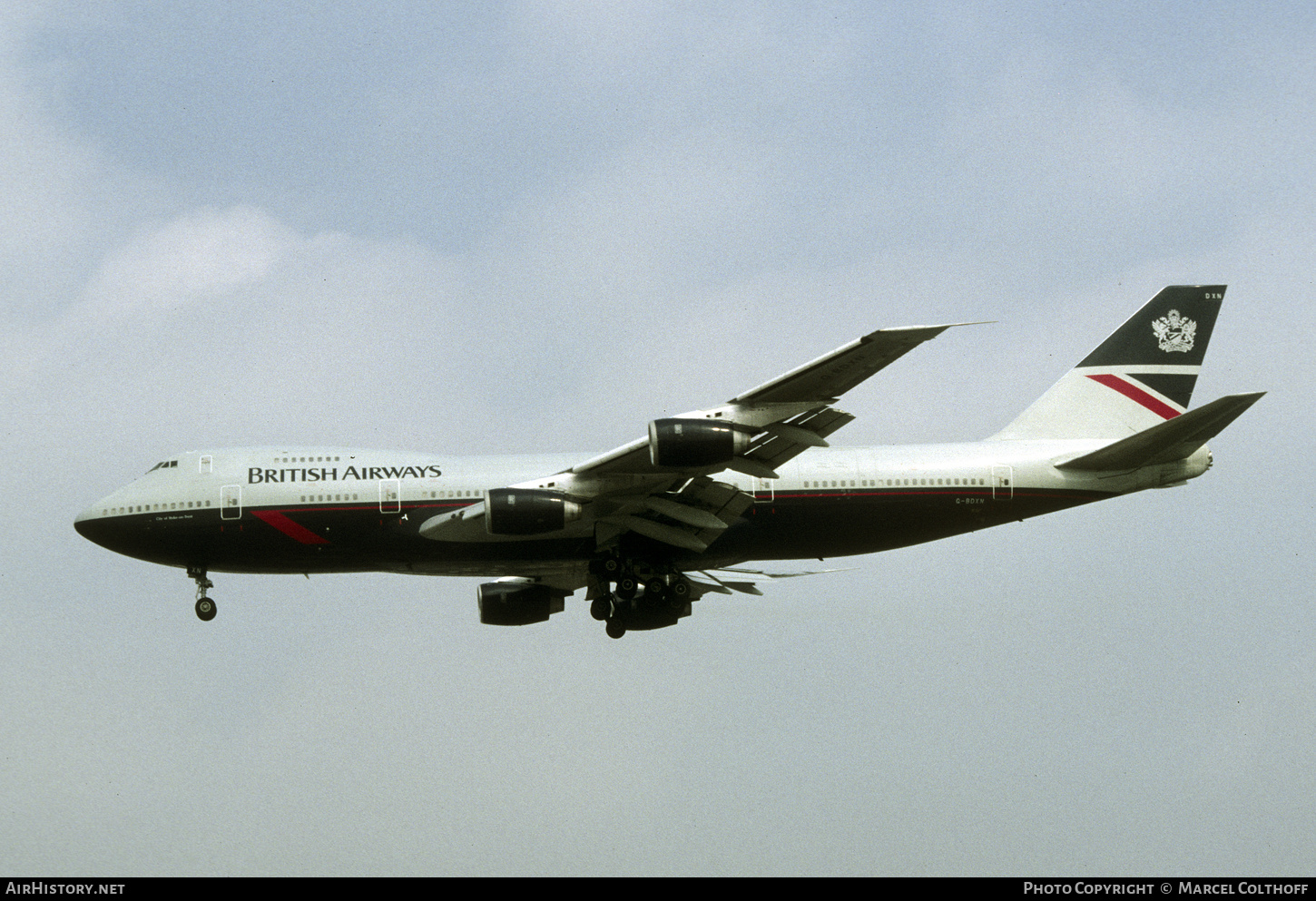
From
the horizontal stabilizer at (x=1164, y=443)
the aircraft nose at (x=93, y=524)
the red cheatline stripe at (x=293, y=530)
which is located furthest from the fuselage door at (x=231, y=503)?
the horizontal stabilizer at (x=1164, y=443)

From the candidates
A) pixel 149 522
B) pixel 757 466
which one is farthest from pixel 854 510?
pixel 149 522

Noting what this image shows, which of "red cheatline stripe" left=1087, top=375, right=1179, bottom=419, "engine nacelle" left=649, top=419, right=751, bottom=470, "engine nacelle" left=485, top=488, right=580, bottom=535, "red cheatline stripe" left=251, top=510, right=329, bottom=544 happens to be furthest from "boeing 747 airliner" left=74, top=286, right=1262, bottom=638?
"engine nacelle" left=649, top=419, right=751, bottom=470

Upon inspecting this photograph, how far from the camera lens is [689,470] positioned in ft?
100

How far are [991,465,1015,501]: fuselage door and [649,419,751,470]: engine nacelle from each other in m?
8.02

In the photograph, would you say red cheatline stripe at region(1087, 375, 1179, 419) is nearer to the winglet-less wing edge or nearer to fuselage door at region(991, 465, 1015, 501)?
fuselage door at region(991, 465, 1015, 501)

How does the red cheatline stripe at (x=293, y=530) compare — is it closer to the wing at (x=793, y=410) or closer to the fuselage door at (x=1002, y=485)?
the wing at (x=793, y=410)

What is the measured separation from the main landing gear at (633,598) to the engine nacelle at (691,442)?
240 inches

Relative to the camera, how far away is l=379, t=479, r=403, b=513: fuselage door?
35.3 m

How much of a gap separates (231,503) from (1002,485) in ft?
56.2

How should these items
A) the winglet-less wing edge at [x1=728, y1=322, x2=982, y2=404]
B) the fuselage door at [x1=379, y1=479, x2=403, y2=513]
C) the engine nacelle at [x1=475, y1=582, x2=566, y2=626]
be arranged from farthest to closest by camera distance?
the engine nacelle at [x1=475, y1=582, x2=566, y2=626]
the fuselage door at [x1=379, y1=479, x2=403, y2=513]
the winglet-less wing edge at [x1=728, y1=322, x2=982, y2=404]

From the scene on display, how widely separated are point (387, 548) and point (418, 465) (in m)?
2.01

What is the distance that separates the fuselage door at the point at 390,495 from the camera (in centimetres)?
3534

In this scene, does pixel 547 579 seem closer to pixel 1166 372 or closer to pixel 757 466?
pixel 757 466

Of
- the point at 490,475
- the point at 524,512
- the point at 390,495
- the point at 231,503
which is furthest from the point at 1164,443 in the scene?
the point at 231,503
